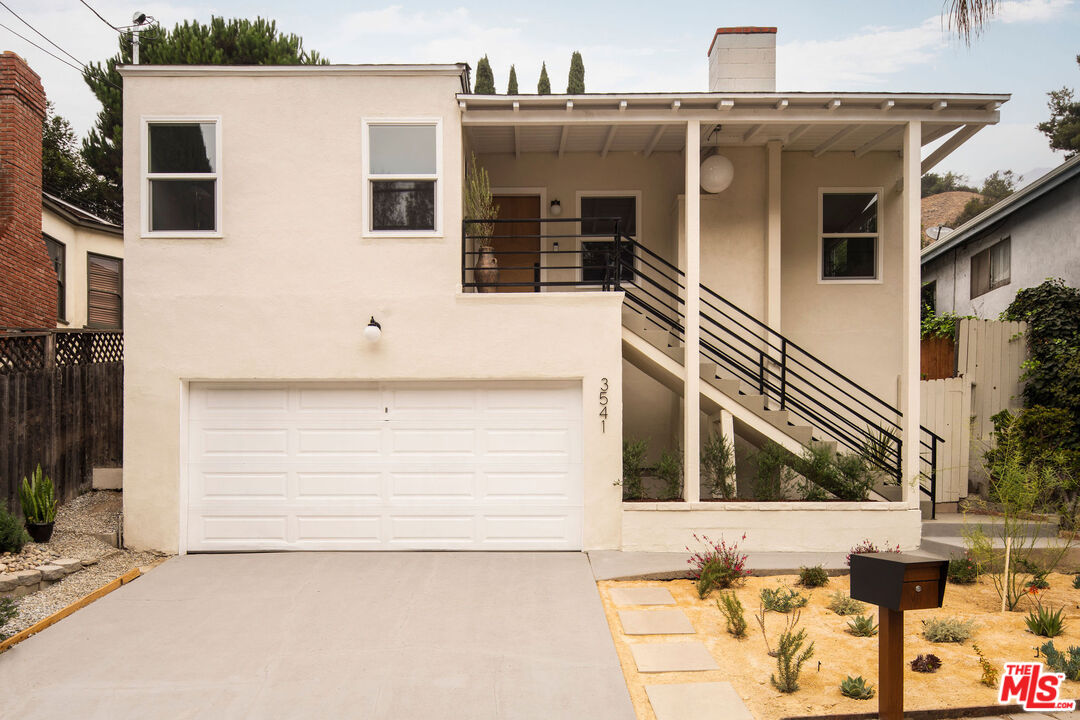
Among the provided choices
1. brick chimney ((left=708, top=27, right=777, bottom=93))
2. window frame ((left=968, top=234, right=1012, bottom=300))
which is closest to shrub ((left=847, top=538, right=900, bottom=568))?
brick chimney ((left=708, top=27, right=777, bottom=93))

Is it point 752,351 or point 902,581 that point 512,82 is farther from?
point 902,581

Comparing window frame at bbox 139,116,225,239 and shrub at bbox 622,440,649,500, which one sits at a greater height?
window frame at bbox 139,116,225,239

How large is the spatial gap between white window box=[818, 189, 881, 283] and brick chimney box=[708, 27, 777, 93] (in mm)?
1920

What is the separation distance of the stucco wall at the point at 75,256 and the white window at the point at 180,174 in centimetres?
709

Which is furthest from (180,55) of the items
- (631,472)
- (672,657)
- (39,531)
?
(672,657)

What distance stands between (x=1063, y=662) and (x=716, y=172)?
6472 millimetres

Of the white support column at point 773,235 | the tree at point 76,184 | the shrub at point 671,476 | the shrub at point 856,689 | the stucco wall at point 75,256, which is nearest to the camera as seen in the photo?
the shrub at point 856,689

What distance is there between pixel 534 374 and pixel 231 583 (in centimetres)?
384

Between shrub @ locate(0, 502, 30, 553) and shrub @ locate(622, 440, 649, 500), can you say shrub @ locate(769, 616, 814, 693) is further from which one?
shrub @ locate(0, 502, 30, 553)

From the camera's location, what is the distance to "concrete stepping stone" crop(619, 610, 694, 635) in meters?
5.54

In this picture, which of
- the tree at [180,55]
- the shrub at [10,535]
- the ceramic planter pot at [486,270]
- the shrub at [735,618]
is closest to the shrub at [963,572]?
the shrub at [735,618]

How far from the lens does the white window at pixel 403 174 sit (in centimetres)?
779

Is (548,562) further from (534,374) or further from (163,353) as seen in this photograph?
(163,353)

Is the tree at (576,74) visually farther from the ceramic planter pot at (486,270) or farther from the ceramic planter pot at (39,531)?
the ceramic planter pot at (39,531)
